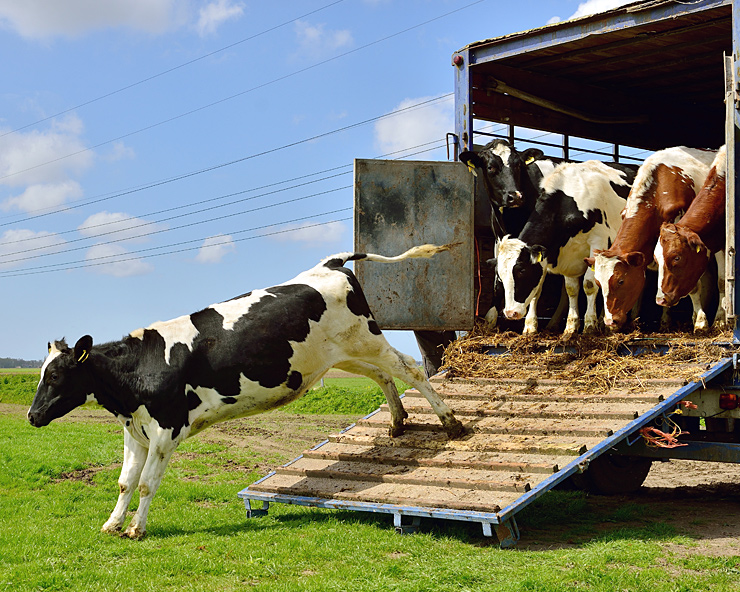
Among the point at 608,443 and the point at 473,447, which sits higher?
the point at 608,443

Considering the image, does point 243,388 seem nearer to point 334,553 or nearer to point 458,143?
point 334,553

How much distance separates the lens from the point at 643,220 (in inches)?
394

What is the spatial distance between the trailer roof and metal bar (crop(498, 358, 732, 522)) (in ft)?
13.0

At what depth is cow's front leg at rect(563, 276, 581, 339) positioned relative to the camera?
414 inches

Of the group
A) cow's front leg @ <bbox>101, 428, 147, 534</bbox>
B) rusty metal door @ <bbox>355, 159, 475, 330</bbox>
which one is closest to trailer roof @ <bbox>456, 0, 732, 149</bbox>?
rusty metal door @ <bbox>355, 159, 475, 330</bbox>

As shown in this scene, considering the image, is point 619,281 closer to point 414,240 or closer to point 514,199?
point 514,199

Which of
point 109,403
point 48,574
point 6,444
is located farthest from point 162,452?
point 6,444

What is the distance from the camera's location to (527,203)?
11.1 meters

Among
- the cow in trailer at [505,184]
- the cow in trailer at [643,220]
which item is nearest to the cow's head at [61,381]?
the cow in trailer at [505,184]

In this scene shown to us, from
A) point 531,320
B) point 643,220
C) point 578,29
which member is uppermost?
point 578,29

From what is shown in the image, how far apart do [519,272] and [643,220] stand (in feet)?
5.15

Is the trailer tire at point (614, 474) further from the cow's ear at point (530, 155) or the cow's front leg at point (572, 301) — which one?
the cow's ear at point (530, 155)

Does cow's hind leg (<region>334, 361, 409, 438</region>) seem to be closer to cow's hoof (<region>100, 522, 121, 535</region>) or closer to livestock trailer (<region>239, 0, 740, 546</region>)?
livestock trailer (<region>239, 0, 740, 546</region>)

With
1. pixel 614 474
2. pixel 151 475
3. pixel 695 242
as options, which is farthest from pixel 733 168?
pixel 151 475
